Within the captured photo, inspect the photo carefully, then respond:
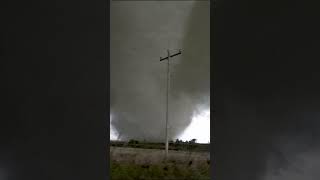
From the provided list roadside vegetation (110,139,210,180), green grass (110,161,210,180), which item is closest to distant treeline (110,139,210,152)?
roadside vegetation (110,139,210,180)

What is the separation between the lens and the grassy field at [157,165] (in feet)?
7.41

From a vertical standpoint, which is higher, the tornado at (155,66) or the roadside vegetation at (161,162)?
the tornado at (155,66)

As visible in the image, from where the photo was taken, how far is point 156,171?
2.29 metres

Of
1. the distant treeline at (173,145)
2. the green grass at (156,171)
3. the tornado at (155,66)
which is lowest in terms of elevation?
the green grass at (156,171)

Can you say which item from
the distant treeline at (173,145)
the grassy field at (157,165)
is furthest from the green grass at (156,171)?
the distant treeline at (173,145)

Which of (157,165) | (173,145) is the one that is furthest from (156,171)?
(173,145)

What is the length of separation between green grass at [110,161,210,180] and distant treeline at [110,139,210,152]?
110 millimetres

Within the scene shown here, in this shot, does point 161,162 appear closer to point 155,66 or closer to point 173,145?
point 173,145

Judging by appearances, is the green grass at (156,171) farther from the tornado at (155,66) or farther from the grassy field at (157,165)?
the tornado at (155,66)

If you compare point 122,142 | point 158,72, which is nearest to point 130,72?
point 158,72

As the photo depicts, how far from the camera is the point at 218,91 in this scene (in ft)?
6.20

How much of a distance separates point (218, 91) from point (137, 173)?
0.85 m

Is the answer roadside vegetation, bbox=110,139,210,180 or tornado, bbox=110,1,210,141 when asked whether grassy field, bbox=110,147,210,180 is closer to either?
roadside vegetation, bbox=110,139,210,180
